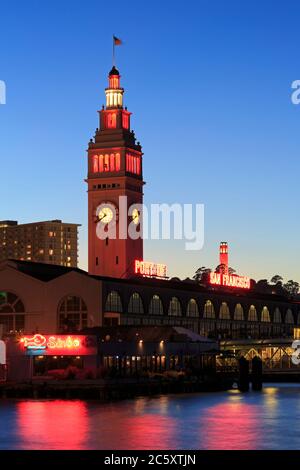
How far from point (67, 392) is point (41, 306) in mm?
40345

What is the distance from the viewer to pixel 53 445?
293 ft

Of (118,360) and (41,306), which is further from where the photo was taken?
(41,306)

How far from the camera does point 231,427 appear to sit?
10300 cm

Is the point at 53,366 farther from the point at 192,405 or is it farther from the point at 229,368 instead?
the point at 229,368

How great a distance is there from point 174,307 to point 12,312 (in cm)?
3275

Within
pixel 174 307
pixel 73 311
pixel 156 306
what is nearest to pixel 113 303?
pixel 73 311

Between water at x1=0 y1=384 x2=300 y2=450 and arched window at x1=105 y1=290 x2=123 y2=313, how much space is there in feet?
123

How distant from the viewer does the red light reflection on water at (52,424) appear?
3573 inches

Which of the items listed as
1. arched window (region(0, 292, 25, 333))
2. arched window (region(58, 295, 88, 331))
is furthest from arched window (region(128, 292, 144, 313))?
arched window (region(0, 292, 25, 333))

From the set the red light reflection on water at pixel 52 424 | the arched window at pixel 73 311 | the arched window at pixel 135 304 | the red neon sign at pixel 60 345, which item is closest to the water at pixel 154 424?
the red light reflection on water at pixel 52 424

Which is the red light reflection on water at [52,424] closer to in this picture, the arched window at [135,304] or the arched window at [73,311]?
the arched window at [73,311]

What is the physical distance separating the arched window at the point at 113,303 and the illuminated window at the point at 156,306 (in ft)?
35.7

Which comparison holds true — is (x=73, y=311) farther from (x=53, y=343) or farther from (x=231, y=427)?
(x=231, y=427)
